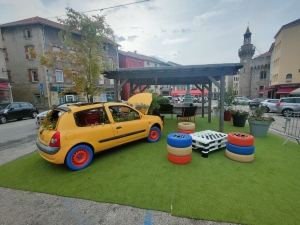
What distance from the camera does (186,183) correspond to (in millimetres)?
2869

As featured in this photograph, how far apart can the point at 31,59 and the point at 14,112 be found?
11.7m

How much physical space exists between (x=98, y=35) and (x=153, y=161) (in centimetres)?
599

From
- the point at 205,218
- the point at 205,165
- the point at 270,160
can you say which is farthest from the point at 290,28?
the point at 205,218

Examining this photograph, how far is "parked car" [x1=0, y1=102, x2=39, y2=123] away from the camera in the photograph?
33.5ft

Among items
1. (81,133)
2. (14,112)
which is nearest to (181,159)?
(81,133)

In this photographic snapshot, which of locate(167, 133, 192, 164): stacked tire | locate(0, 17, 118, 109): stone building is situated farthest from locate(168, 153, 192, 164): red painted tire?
locate(0, 17, 118, 109): stone building

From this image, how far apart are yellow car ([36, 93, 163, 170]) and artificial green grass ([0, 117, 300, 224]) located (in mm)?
424

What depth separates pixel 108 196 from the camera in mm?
2559

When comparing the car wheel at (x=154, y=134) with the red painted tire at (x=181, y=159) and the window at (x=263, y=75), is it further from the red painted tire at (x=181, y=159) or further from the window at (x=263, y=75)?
the window at (x=263, y=75)

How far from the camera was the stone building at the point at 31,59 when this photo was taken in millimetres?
18094

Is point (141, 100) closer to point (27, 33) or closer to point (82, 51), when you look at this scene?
point (82, 51)

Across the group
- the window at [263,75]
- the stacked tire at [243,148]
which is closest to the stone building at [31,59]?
the stacked tire at [243,148]

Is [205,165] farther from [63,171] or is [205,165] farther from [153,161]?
[63,171]

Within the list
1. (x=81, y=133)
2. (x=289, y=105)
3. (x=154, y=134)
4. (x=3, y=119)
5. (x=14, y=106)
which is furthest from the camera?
(x=289, y=105)
